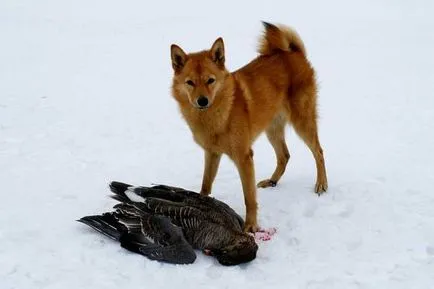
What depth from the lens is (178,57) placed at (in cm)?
459

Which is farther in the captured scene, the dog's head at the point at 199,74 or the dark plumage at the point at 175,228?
the dog's head at the point at 199,74

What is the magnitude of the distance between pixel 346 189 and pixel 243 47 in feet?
30.6

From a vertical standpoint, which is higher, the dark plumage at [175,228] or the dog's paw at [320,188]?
the dark plumage at [175,228]

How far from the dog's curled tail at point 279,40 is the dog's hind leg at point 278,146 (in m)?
0.78

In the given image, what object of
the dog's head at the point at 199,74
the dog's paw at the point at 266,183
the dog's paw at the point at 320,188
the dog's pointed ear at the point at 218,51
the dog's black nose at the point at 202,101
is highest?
the dog's pointed ear at the point at 218,51

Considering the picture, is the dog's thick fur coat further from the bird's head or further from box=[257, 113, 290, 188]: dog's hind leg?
the bird's head

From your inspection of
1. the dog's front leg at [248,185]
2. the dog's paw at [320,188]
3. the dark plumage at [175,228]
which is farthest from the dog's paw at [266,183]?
the dark plumage at [175,228]

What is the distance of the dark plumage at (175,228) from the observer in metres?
3.90

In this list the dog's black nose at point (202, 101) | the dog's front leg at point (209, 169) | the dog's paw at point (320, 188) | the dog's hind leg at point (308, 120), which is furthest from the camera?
the dog's hind leg at point (308, 120)

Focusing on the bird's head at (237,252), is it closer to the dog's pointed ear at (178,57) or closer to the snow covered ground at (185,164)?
the snow covered ground at (185,164)

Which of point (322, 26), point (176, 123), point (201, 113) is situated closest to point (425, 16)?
point (322, 26)

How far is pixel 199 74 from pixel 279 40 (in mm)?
1527

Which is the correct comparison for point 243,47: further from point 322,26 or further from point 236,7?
point 236,7

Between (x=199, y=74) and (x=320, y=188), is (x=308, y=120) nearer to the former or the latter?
(x=320, y=188)
